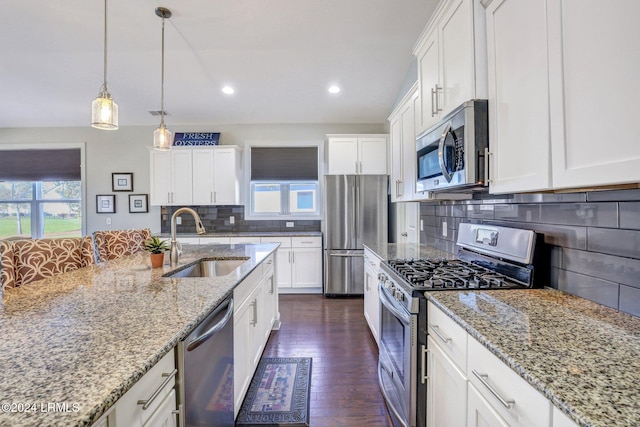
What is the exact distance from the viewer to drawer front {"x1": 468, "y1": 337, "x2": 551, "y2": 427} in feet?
2.27

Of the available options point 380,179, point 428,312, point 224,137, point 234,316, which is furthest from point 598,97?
point 224,137

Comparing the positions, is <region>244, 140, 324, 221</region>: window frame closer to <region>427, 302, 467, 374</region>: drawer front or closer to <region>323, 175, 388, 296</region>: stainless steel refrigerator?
<region>323, 175, 388, 296</region>: stainless steel refrigerator

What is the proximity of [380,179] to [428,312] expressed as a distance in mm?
2962

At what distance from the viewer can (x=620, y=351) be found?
30.4 inches

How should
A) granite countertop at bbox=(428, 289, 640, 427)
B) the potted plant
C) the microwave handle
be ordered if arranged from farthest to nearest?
1. the potted plant
2. the microwave handle
3. granite countertop at bbox=(428, 289, 640, 427)

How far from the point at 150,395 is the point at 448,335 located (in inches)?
39.9

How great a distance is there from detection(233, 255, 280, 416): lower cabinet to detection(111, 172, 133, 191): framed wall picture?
3480 millimetres

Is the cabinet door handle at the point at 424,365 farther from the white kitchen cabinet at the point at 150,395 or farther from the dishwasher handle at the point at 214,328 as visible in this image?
the white kitchen cabinet at the point at 150,395

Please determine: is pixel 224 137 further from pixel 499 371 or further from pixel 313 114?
pixel 499 371

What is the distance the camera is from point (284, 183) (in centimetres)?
481

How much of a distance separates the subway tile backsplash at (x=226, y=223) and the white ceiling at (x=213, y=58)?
1412 millimetres

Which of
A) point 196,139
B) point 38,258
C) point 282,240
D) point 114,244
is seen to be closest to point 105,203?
point 196,139

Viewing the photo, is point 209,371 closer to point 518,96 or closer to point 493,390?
point 493,390

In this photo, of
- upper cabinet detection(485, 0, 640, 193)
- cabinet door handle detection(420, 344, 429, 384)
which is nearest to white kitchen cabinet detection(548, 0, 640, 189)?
upper cabinet detection(485, 0, 640, 193)
